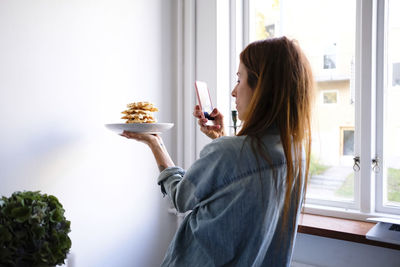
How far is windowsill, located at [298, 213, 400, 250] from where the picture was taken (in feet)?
4.48

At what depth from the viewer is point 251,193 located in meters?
0.84

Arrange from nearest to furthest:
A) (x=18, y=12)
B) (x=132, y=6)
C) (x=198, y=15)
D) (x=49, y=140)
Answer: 1. (x=18, y=12)
2. (x=49, y=140)
3. (x=132, y=6)
4. (x=198, y=15)

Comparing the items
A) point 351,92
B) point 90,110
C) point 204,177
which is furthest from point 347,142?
point 90,110

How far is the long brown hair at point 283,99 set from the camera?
2.82 ft

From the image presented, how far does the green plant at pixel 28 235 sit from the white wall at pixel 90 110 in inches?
10.9

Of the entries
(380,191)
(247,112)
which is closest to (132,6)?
(247,112)

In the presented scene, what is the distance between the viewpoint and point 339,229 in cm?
145

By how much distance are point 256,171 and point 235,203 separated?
0.30 feet

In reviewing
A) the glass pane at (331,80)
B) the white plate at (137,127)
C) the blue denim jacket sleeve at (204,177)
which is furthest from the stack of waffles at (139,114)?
the glass pane at (331,80)

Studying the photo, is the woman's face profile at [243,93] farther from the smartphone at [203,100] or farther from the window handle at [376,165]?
the window handle at [376,165]

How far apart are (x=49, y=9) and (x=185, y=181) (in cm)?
78

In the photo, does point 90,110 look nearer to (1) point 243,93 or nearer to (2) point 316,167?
(1) point 243,93

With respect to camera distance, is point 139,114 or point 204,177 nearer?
point 204,177

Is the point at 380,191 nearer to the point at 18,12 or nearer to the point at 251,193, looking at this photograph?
the point at 251,193
